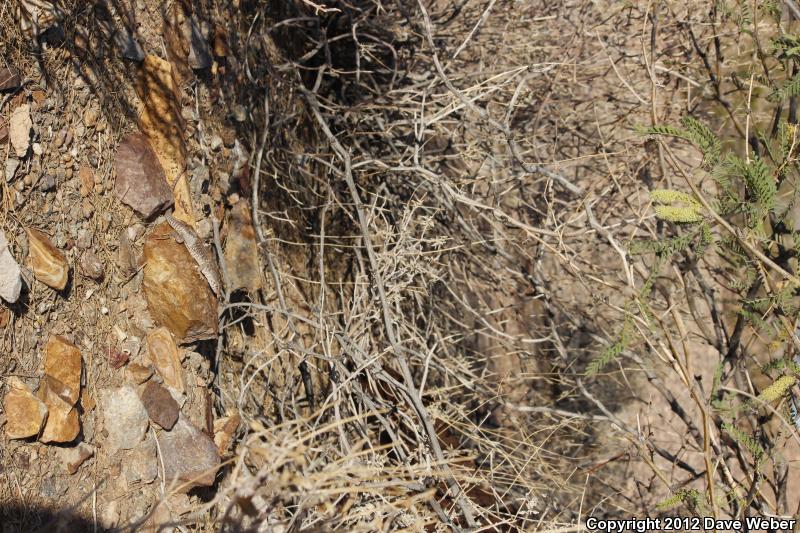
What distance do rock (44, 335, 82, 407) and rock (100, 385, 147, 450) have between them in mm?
103

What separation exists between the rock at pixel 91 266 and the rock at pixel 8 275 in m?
0.20

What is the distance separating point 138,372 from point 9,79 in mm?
850

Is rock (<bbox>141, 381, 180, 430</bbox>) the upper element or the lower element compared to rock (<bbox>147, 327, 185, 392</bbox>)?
lower

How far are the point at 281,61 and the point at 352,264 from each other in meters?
0.88

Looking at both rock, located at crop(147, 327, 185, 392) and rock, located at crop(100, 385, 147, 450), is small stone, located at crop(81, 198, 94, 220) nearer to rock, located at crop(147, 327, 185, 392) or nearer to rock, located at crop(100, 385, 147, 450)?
rock, located at crop(147, 327, 185, 392)

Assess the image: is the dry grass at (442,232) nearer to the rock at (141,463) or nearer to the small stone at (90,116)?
the small stone at (90,116)

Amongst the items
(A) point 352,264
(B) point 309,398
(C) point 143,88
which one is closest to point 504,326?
(A) point 352,264

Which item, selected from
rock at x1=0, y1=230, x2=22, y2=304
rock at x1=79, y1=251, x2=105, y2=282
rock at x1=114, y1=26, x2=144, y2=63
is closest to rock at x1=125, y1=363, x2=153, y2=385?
rock at x1=79, y1=251, x2=105, y2=282

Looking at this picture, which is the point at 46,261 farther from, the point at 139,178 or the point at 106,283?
the point at 139,178

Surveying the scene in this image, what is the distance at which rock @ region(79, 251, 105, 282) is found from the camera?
191 centimetres

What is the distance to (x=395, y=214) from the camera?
9.62 feet

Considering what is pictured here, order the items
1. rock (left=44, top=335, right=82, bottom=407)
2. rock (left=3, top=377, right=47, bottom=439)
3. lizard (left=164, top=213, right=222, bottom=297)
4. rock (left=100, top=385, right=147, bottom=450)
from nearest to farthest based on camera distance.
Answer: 1. rock (left=3, top=377, right=47, bottom=439)
2. rock (left=44, top=335, right=82, bottom=407)
3. rock (left=100, top=385, right=147, bottom=450)
4. lizard (left=164, top=213, right=222, bottom=297)

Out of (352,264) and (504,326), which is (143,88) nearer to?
(352,264)

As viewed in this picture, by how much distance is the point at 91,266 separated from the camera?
1925 mm
